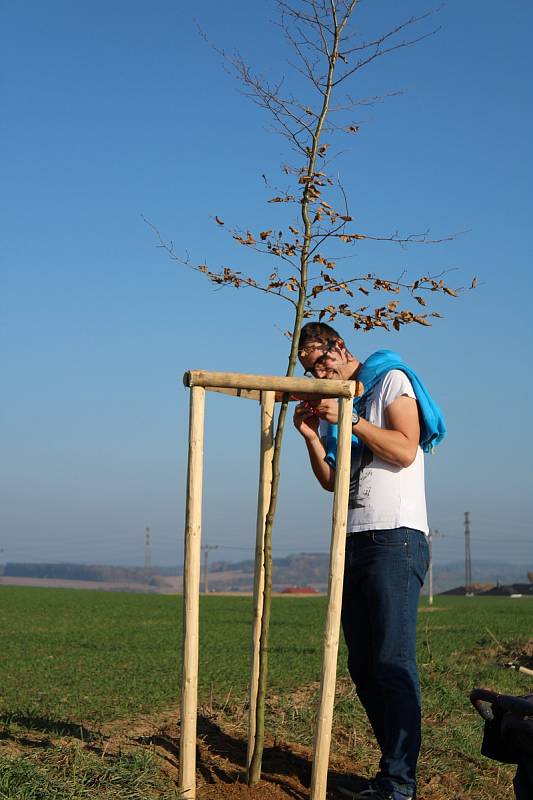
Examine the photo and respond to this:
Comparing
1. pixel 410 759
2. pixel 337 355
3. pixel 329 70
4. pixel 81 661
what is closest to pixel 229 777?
pixel 410 759

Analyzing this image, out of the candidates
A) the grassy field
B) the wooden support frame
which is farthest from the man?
the grassy field

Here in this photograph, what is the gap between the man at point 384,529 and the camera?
14.6ft

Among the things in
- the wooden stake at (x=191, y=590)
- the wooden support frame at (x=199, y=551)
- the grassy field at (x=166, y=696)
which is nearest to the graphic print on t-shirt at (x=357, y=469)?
the wooden support frame at (x=199, y=551)

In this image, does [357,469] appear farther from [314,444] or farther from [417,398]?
[417,398]

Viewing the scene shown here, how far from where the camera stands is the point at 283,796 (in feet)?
15.3

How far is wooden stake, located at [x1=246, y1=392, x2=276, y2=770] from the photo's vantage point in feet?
15.3

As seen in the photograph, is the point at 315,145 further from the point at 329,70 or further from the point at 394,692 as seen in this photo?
the point at 394,692

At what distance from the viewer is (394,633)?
4.45 m

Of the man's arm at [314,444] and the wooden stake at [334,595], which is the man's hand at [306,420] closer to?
the man's arm at [314,444]

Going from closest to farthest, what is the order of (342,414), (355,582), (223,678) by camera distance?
(342,414), (355,582), (223,678)

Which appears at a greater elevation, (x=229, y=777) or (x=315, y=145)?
(x=315, y=145)

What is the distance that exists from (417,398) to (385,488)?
0.43 m

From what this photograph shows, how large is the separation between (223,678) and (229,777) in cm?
377

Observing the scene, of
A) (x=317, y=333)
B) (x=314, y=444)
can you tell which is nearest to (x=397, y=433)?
(x=314, y=444)
